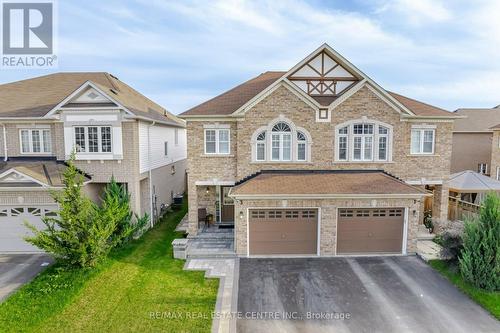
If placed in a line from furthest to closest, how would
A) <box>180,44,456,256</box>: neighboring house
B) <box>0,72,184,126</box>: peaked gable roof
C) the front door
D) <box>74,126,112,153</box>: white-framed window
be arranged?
the front door, <box>0,72,184,126</box>: peaked gable roof, <box>74,126,112,153</box>: white-framed window, <box>180,44,456,256</box>: neighboring house

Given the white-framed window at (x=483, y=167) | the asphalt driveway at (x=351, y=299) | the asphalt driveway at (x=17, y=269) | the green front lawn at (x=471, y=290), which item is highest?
the white-framed window at (x=483, y=167)

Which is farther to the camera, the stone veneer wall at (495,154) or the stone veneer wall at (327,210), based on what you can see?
the stone veneer wall at (495,154)

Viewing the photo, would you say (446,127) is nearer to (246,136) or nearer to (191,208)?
(246,136)

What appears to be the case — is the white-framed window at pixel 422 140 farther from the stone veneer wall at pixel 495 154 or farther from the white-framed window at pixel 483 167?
the white-framed window at pixel 483 167

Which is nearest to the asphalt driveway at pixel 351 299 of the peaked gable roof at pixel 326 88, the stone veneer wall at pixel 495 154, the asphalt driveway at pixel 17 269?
the peaked gable roof at pixel 326 88

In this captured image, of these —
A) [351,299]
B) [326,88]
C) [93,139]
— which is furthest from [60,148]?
[351,299]

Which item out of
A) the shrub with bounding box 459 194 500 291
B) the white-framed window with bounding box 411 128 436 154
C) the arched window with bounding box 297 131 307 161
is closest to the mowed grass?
the arched window with bounding box 297 131 307 161

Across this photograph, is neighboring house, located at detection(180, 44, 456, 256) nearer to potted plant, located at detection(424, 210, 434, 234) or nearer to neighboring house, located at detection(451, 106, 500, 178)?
potted plant, located at detection(424, 210, 434, 234)
